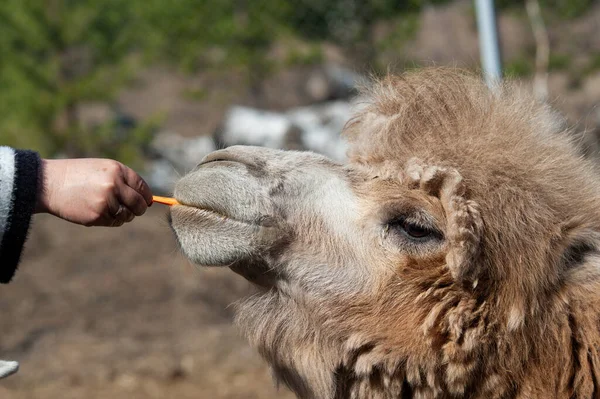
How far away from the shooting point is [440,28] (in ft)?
52.0

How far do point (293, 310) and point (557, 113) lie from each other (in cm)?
130

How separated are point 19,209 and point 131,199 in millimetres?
344

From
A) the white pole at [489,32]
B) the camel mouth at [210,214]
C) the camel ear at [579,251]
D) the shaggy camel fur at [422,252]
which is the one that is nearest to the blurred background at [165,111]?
the white pole at [489,32]

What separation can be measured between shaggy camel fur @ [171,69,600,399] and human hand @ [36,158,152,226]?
23 cm

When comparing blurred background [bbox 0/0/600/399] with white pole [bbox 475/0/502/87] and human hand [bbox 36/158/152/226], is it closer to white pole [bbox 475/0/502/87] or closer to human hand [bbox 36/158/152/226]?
white pole [bbox 475/0/502/87]

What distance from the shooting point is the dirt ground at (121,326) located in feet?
22.7

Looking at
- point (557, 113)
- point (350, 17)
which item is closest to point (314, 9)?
point (350, 17)

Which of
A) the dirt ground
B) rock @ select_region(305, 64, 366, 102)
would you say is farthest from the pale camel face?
rock @ select_region(305, 64, 366, 102)

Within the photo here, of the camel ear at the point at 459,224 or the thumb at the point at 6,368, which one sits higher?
the camel ear at the point at 459,224

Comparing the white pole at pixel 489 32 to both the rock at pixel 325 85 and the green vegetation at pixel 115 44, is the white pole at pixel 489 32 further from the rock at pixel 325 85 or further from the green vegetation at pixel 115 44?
the rock at pixel 325 85

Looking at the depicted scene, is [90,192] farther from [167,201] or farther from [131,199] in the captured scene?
[167,201]

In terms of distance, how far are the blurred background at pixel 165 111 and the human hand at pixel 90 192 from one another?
14.5ft

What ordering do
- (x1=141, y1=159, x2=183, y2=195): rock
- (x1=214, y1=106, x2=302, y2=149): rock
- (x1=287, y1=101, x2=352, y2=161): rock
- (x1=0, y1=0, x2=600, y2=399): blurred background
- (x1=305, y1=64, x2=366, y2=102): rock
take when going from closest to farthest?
(x1=0, y1=0, x2=600, y2=399): blurred background, (x1=287, y1=101, x2=352, y2=161): rock, (x1=214, y1=106, x2=302, y2=149): rock, (x1=141, y1=159, x2=183, y2=195): rock, (x1=305, y1=64, x2=366, y2=102): rock

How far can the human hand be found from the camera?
272cm
